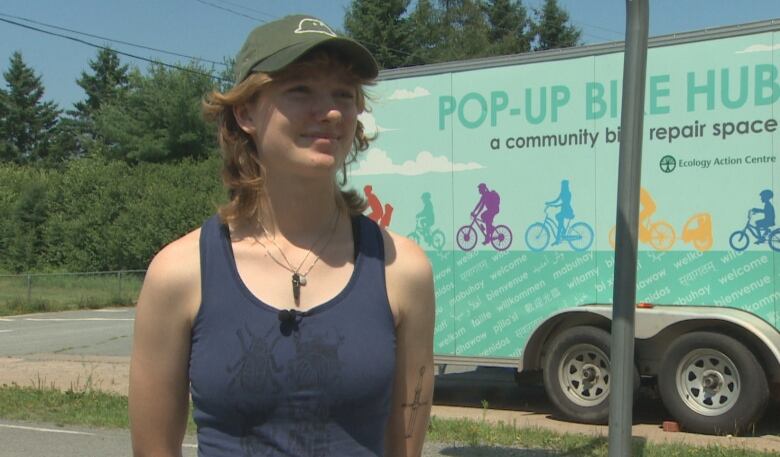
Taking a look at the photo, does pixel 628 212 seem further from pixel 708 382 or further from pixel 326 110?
pixel 708 382

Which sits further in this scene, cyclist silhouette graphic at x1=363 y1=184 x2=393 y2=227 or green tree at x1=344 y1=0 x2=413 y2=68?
green tree at x1=344 y1=0 x2=413 y2=68

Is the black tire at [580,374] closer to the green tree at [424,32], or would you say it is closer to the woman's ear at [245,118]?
the woman's ear at [245,118]

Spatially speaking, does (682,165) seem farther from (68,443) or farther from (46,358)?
(46,358)

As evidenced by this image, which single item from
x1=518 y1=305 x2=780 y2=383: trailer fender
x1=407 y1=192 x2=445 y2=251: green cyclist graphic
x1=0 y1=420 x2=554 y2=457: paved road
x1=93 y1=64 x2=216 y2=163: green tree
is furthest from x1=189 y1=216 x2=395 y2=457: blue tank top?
x1=93 y1=64 x2=216 y2=163: green tree

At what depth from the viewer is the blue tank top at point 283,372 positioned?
1852 mm

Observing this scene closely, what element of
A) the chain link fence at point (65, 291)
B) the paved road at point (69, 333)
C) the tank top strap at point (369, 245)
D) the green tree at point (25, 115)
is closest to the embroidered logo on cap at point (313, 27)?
→ the tank top strap at point (369, 245)

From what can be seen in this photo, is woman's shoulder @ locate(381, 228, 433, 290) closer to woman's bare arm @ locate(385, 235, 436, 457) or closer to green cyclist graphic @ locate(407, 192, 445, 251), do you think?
woman's bare arm @ locate(385, 235, 436, 457)

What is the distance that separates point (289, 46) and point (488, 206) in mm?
7707

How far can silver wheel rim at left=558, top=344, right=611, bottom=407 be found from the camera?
8.96 m

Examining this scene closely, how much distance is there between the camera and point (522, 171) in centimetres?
935

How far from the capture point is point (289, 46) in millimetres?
1899

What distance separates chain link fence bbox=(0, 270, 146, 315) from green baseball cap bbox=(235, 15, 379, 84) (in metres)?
25.3

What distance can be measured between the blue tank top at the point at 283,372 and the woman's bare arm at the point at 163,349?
0.03m

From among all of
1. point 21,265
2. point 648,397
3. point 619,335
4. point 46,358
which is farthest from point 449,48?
point 619,335
